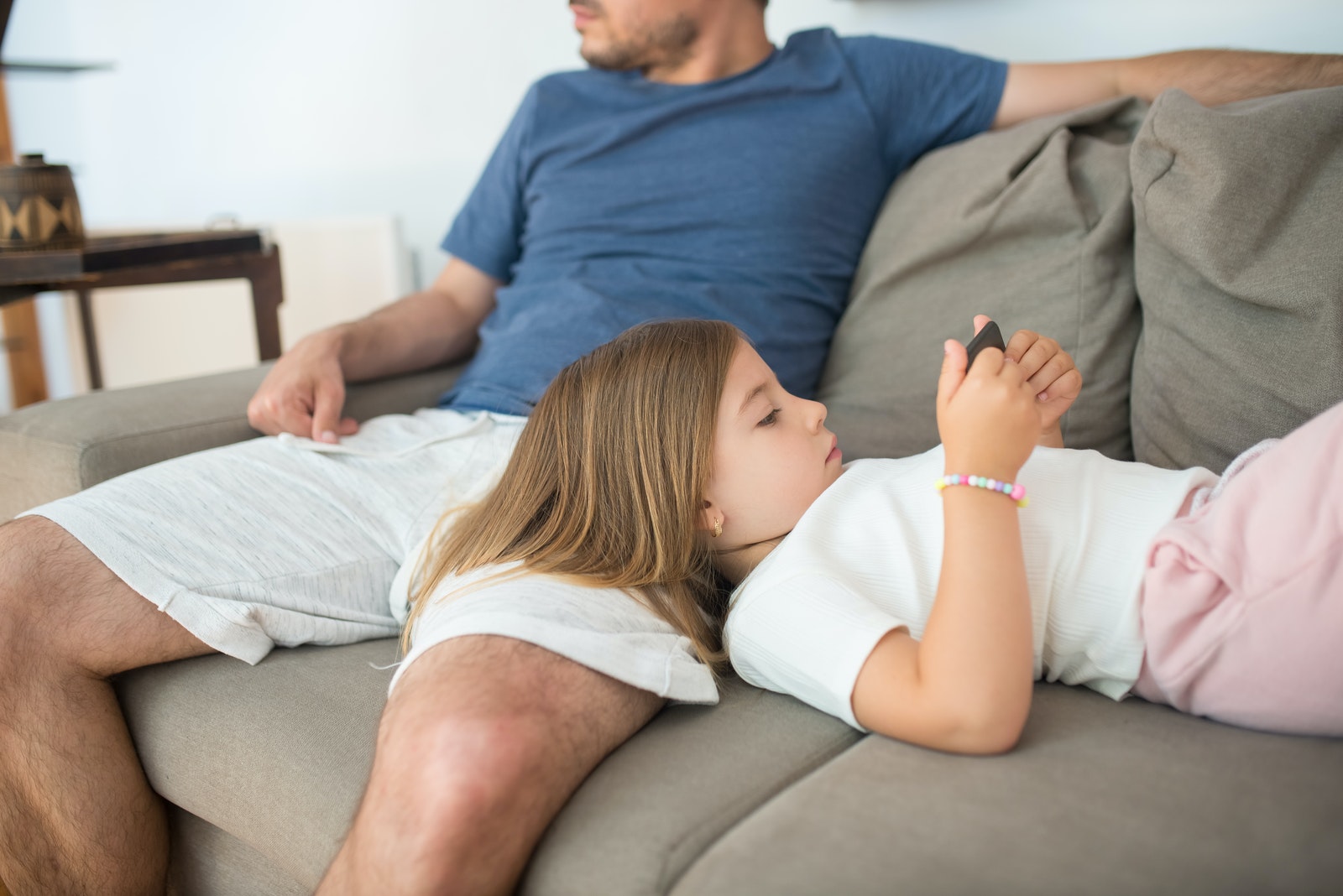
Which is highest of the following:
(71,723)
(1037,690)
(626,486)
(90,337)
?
(626,486)

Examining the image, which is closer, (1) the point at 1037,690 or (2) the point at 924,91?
(1) the point at 1037,690

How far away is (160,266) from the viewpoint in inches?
73.7

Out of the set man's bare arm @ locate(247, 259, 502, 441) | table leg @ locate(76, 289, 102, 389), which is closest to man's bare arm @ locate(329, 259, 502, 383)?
man's bare arm @ locate(247, 259, 502, 441)

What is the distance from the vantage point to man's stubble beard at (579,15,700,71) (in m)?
1.69

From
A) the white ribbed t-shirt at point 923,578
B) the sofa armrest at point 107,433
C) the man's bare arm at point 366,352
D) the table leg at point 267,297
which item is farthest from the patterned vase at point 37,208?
the white ribbed t-shirt at point 923,578

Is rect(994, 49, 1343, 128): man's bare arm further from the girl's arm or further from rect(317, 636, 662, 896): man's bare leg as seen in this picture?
rect(317, 636, 662, 896): man's bare leg

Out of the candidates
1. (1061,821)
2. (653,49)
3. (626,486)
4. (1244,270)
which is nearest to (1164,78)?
(1244,270)

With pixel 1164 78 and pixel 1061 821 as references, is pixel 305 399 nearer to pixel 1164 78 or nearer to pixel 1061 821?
pixel 1061 821

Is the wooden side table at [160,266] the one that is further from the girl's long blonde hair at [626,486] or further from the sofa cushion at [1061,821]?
the sofa cushion at [1061,821]

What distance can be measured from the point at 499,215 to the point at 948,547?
1.20m

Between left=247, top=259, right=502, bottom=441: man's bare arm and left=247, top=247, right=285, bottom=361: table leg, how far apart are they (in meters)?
0.43

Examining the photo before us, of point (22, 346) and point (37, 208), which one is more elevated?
point (37, 208)

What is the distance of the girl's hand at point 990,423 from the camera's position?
859 millimetres

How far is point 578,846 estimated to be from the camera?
79cm
